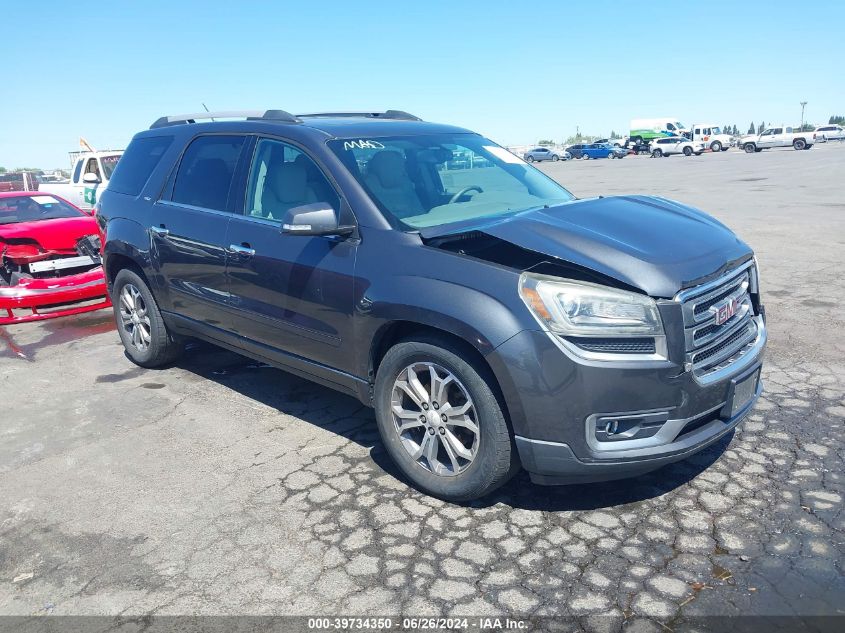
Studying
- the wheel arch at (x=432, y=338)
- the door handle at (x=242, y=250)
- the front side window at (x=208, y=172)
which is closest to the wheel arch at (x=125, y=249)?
the front side window at (x=208, y=172)

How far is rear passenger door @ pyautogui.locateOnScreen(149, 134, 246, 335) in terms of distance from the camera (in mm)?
4730

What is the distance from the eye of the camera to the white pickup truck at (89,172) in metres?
15.3

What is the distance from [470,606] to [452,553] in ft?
1.25

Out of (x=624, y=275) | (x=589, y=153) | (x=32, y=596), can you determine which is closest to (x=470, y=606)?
(x=624, y=275)

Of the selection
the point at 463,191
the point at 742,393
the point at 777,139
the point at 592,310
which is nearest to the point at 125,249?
the point at 463,191

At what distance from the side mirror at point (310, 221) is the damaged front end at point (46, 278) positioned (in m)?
5.17

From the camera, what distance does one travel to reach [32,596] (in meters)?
3.03

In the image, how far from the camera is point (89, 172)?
15836 millimetres

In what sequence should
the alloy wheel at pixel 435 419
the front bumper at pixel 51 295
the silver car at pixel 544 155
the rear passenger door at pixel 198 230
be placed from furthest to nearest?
the silver car at pixel 544 155, the front bumper at pixel 51 295, the rear passenger door at pixel 198 230, the alloy wheel at pixel 435 419

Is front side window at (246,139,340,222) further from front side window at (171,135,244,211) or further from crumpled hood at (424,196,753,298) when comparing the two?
crumpled hood at (424,196,753,298)

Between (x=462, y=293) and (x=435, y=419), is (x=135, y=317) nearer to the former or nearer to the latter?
(x=435, y=419)

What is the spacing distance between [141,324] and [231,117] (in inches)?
77.4

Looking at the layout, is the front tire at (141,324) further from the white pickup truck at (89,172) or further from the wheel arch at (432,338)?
the white pickup truck at (89,172)

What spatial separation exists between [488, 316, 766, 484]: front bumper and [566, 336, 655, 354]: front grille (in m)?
0.07
